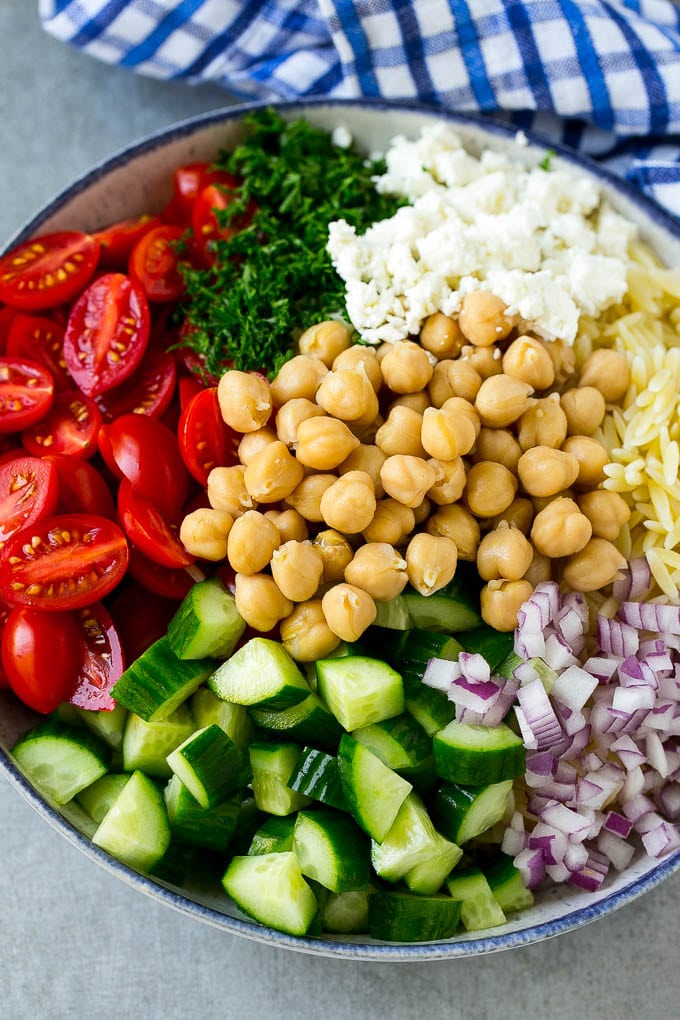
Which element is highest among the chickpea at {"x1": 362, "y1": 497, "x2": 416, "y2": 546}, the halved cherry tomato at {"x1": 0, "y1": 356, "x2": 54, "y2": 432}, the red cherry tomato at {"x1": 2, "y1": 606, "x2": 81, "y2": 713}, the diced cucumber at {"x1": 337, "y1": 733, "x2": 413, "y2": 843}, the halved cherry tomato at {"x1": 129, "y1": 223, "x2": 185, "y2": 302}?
the halved cherry tomato at {"x1": 129, "y1": 223, "x2": 185, "y2": 302}

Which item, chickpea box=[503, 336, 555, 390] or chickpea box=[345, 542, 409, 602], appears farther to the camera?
chickpea box=[503, 336, 555, 390]

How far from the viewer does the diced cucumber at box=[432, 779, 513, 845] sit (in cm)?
233

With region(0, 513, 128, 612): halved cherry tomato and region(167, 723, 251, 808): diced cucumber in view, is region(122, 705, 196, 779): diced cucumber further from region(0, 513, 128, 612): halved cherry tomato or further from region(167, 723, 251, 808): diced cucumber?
region(0, 513, 128, 612): halved cherry tomato

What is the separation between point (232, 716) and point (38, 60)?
282 cm

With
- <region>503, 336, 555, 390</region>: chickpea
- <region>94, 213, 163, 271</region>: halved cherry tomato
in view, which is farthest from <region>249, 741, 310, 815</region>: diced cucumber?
<region>94, 213, 163, 271</region>: halved cherry tomato

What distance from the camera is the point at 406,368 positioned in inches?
103

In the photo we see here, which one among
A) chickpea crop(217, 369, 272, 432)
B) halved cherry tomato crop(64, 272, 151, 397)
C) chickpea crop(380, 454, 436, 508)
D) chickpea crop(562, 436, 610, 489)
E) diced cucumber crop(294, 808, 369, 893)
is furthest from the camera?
halved cherry tomato crop(64, 272, 151, 397)

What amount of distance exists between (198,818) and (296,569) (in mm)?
666

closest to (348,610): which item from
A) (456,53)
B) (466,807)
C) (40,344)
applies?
(466,807)

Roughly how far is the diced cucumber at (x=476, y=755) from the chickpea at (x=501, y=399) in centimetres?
86

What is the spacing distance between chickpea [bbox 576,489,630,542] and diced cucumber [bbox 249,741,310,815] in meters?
1.04

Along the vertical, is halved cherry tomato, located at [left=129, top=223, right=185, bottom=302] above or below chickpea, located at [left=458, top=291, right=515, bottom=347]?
above

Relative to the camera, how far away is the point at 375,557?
241 cm

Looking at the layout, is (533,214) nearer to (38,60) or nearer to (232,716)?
(232,716)
